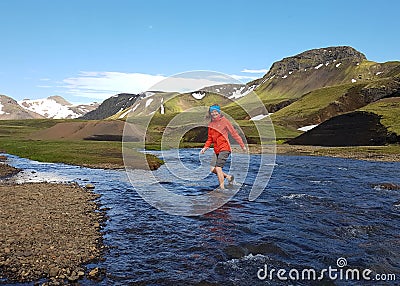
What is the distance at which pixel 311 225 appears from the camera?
16406 millimetres

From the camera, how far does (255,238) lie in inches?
568

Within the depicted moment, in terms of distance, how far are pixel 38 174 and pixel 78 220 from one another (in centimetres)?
2103

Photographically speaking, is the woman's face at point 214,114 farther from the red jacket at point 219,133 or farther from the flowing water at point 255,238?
the flowing water at point 255,238

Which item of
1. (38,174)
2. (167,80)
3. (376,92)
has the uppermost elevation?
(376,92)

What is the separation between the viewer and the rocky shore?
35.8ft

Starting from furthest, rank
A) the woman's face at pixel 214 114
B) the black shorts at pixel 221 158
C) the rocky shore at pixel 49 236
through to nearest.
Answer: the black shorts at pixel 221 158 → the woman's face at pixel 214 114 → the rocky shore at pixel 49 236

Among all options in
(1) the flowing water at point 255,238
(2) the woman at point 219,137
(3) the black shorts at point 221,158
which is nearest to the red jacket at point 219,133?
(2) the woman at point 219,137

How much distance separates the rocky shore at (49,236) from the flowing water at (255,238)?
0.72 m

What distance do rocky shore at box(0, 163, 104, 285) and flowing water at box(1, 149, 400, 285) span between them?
0.72 m

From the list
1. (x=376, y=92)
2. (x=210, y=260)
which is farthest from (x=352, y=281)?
(x=376, y=92)

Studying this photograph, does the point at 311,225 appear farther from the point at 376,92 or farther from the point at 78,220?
the point at 376,92

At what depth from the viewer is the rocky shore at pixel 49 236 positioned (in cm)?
1090

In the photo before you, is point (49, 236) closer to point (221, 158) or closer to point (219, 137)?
point (221, 158)

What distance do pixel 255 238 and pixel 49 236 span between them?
8.22 metres
